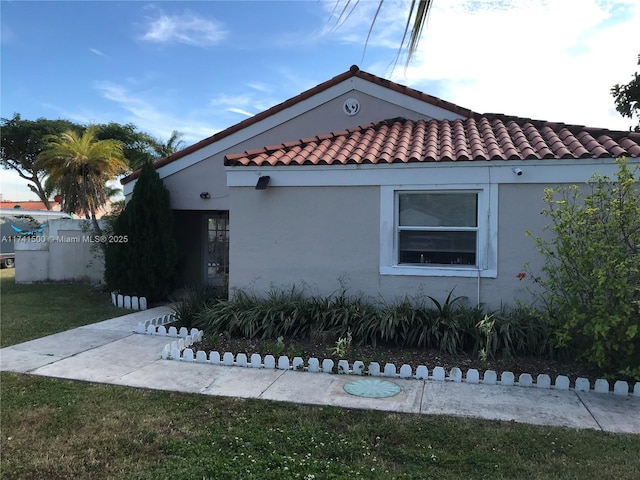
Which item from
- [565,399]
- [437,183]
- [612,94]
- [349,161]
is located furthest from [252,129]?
[612,94]

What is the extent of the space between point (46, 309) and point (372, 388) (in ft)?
26.4

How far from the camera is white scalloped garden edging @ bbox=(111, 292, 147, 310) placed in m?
10.4

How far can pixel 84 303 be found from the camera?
1091 centimetres

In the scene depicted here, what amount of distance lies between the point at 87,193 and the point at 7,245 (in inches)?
446

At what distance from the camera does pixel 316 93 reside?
10547 millimetres

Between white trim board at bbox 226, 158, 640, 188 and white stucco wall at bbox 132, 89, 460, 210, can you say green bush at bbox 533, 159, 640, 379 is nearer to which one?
white trim board at bbox 226, 158, 640, 188

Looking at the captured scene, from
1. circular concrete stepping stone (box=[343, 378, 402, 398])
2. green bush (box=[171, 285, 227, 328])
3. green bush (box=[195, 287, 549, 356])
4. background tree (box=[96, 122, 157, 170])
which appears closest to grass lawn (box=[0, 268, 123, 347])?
green bush (box=[171, 285, 227, 328])

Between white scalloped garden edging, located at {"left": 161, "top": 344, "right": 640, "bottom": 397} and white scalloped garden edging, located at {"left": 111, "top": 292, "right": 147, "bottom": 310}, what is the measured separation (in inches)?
159

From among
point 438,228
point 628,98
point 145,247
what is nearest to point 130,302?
point 145,247

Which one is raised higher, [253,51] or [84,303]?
[253,51]

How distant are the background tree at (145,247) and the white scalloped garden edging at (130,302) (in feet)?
0.55

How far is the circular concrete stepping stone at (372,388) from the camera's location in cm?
520

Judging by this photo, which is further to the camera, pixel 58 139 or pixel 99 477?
pixel 58 139

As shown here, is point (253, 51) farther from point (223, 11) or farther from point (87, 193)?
point (87, 193)
